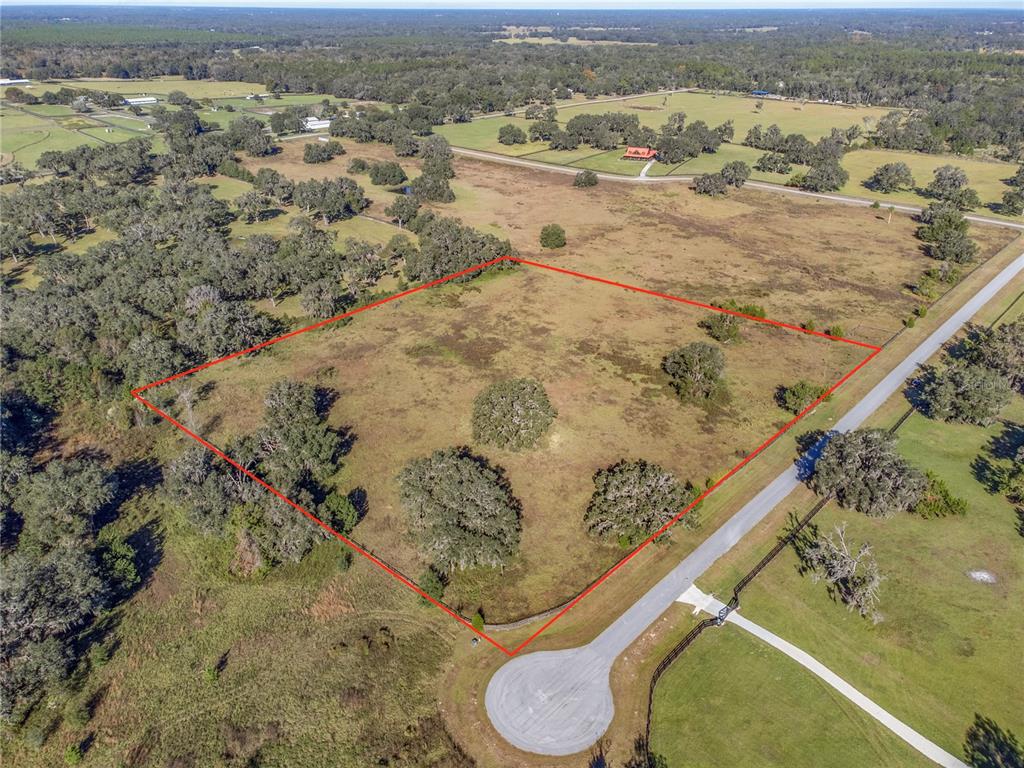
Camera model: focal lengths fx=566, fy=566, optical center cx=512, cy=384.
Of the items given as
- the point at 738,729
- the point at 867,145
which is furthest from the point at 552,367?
the point at 867,145

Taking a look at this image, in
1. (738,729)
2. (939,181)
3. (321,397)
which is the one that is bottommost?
(738,729)

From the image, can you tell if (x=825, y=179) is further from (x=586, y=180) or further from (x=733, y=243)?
(x=586, y=180)

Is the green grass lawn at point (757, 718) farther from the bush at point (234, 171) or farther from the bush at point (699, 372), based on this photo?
the bush at point (234, 171)

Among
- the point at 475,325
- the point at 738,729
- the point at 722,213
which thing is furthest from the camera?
the point at 722,213

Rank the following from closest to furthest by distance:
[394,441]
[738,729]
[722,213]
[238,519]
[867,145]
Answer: [738,729]
[238,519]
[394,441]
[722,213]
[867,145]

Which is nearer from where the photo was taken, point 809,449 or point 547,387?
point 809,449

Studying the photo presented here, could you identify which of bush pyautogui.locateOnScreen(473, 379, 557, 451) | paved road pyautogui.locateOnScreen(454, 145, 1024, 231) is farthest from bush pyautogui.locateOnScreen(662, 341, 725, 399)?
paved road pyautogui.locateOnScreen(454, 145, 1024, 231)

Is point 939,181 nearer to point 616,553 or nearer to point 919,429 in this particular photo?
point 919,429

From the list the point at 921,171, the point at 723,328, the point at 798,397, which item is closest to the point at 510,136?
the point at 921,171
